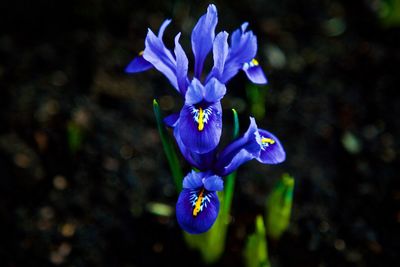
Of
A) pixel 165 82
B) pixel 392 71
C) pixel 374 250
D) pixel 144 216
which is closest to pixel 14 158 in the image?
pixel 144 216

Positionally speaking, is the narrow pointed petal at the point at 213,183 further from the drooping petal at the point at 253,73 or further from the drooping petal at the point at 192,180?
the drooping petal at the point at 253,73

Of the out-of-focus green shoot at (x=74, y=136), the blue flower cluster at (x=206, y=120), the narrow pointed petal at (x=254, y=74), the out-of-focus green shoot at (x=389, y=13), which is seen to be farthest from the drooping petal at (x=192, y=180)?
the out-of-focus green shoot at (x=389, y=13)

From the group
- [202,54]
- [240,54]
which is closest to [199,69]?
[202,54]

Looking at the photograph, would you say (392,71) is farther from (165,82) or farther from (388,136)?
(165,82)

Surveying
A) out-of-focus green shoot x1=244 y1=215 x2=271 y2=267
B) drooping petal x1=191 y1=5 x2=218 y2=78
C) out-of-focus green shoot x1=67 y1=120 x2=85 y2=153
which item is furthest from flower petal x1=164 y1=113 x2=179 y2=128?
out-of-focus green shoot x1=67 y1=120 x2=85 y2=153

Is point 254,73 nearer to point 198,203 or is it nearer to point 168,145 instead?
point 168,145

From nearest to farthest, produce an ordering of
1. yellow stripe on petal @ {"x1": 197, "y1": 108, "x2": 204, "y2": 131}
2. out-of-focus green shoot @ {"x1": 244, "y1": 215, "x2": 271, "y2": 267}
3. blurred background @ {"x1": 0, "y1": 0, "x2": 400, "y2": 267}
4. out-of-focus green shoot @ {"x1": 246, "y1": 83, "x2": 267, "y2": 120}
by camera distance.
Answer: yellow stripe on petal @ {"x1": 197, "y1": 108, "x2": 204, "y2": 131} → out-of-focus green shoot @ {"x1": 244, "y1": 215, "x2": 271, "y2": 267} → blurred background @ {"x1": 0, "y1": 0, "x2": 400, "y2": 267} → out-of-focus green shoot @ {"x1": 246, "y1": 83, "x2": 267, "y2": 120}

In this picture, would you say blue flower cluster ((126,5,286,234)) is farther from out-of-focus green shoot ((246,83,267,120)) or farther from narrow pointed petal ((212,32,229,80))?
out-of-focus green shoot ((246,83,267,120))
